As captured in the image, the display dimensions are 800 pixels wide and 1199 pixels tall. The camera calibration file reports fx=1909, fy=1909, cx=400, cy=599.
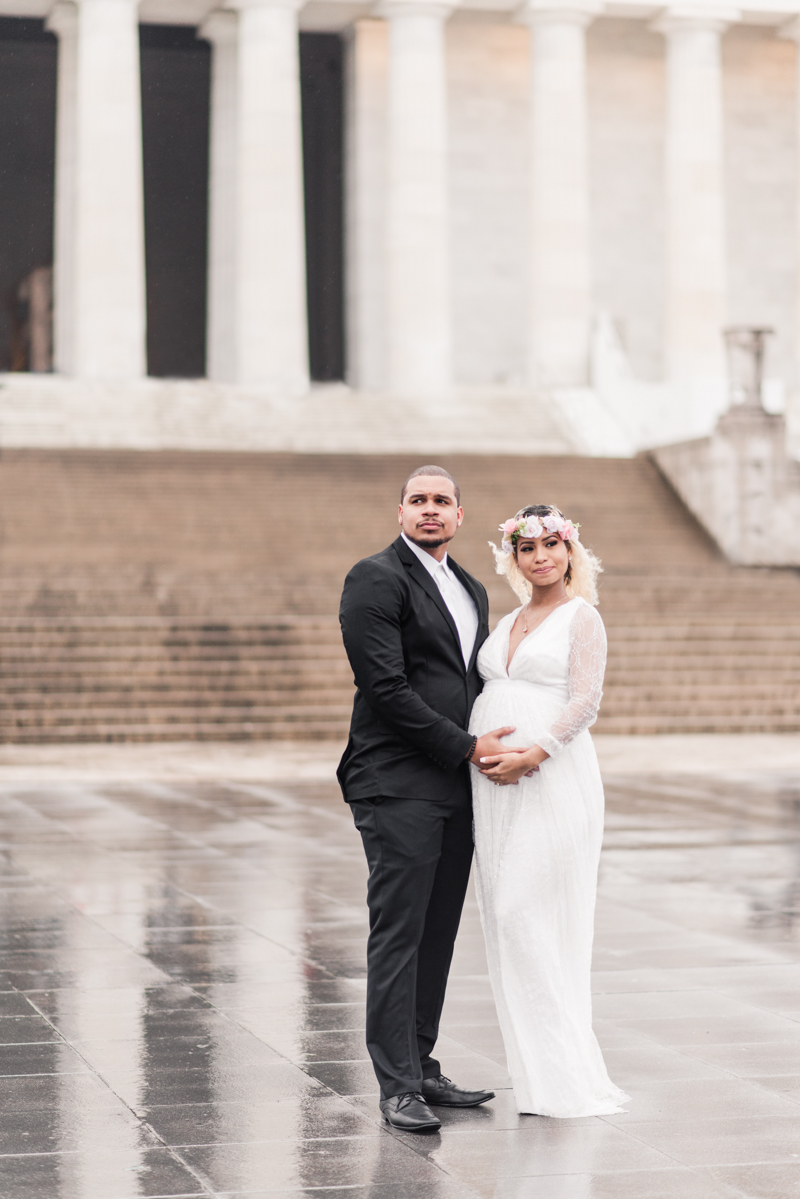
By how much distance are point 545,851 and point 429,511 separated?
1.17 meters

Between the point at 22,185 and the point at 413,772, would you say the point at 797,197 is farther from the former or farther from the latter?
the point at 413,772

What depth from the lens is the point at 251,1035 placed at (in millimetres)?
7090

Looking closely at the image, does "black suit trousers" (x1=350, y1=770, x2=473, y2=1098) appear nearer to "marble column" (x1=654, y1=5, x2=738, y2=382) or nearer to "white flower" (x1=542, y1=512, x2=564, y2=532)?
"white flower" (x1=542, y1=512, x2=564, y2=532)

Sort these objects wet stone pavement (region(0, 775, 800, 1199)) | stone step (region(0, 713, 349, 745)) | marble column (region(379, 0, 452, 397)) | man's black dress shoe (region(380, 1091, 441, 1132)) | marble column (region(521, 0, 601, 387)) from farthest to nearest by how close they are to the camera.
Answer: marble column (region(521, 0, 601, 387)), marble column (region(379, 0, 452, 397)), stone step (region(0, 713, 349, 745)), man's black dress shoe (region(380, 1091, 441, 1132)), wet stone pavement (region(0, 775, 800, 1199))

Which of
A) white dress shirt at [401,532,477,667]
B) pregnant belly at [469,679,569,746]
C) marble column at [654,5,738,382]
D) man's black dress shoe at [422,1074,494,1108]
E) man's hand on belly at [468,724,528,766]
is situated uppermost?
marble column at [654,5,738,382]

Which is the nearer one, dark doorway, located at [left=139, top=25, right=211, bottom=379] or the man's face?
the man's face

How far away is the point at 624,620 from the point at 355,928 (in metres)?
14.4

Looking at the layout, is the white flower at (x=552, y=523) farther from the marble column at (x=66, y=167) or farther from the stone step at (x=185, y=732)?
the marble column at (x=66, y=167)

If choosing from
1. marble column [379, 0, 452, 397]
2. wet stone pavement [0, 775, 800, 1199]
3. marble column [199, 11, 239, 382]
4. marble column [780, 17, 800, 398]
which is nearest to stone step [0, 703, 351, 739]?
wet stone pavement [0, 775, 800, 1199]

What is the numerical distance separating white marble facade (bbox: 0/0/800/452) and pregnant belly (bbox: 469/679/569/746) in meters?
33.3

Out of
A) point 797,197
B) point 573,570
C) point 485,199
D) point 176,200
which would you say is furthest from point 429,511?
point 176,200

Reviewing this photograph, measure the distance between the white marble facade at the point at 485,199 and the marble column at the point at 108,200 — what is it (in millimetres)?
50

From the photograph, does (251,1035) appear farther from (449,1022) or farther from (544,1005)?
(544,1005)

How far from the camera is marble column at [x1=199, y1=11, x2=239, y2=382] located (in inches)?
1852
